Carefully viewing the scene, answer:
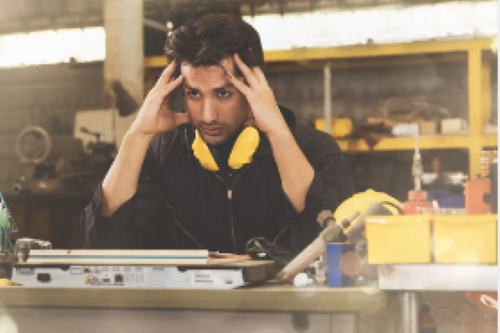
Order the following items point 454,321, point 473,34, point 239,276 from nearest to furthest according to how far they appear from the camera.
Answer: point 239,276, point 454,321, point 473,34

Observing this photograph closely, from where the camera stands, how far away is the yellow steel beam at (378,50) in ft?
9.13

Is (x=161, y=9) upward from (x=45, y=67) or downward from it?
upward

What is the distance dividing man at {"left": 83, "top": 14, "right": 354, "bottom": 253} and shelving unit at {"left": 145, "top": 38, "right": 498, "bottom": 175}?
1011 millimetres

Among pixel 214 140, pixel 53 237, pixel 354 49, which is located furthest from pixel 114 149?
pixel 214 140

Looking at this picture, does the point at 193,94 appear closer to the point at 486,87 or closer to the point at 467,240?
the point at 467,240

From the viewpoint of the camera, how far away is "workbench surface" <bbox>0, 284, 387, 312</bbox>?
91 cm

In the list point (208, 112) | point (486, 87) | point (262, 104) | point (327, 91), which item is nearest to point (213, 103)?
point (208, 112)

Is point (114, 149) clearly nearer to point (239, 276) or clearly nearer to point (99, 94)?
point (99, 94)

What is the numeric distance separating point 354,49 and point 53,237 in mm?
1772

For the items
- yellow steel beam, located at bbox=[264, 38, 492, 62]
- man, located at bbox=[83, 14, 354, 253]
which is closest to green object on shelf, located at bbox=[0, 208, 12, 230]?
man, located at bbox=[83, 14, 354, 253]

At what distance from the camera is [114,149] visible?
126 inches

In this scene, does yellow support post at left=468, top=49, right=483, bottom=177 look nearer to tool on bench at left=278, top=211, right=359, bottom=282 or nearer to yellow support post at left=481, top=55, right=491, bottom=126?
yellow support post at left=481, top=55, right=491, bottom=126

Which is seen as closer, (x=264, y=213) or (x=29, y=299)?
(x=29, y=299)

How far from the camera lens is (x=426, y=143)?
2742 mm
